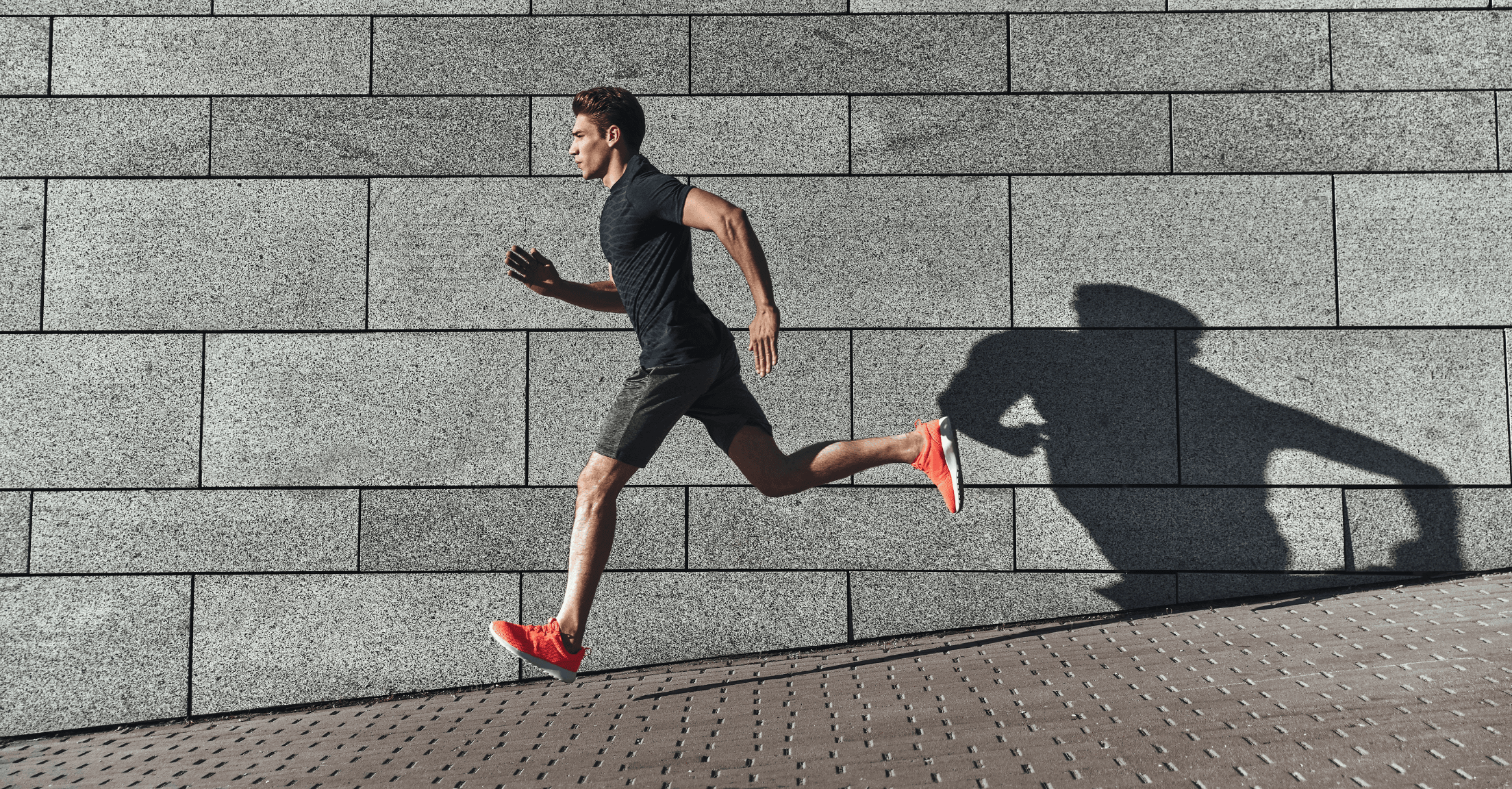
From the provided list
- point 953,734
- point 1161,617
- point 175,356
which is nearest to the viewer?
point 953,734

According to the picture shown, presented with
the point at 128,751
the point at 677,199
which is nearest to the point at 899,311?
the point at 677,199

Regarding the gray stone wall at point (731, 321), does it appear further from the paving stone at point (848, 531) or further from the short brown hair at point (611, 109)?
the short brown hair at point (611, 109)

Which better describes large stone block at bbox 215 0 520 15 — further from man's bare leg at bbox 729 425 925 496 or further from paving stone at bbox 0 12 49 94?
man's bare leg at bbox 729 425 925 496

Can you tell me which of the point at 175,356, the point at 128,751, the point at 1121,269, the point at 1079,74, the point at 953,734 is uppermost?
the point at 1079,74

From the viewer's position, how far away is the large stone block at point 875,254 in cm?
441

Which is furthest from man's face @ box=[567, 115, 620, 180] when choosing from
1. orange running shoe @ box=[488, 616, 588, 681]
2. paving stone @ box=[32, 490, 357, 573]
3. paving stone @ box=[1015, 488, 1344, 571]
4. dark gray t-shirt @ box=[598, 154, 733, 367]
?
paving stone @ box=[1015, 488, 1344, 571]

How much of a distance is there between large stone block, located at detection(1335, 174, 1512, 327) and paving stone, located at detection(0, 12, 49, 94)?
257 inches

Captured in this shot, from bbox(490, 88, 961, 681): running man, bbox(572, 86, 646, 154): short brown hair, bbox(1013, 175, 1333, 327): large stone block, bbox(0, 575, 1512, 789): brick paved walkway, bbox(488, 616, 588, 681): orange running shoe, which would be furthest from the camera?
bbox(1013, 175, 1333, 327): large stone block

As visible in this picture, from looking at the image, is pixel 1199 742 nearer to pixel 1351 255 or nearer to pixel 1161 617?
pixel 1161 617

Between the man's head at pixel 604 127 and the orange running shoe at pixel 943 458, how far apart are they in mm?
1706

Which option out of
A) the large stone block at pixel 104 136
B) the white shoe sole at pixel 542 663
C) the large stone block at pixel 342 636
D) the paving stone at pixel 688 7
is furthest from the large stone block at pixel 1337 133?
the large stone block at pixel 104 136

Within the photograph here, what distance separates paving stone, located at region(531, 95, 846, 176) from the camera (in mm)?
4461

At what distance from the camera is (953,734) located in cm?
286

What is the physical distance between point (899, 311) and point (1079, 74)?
Result: 1.51 meters
